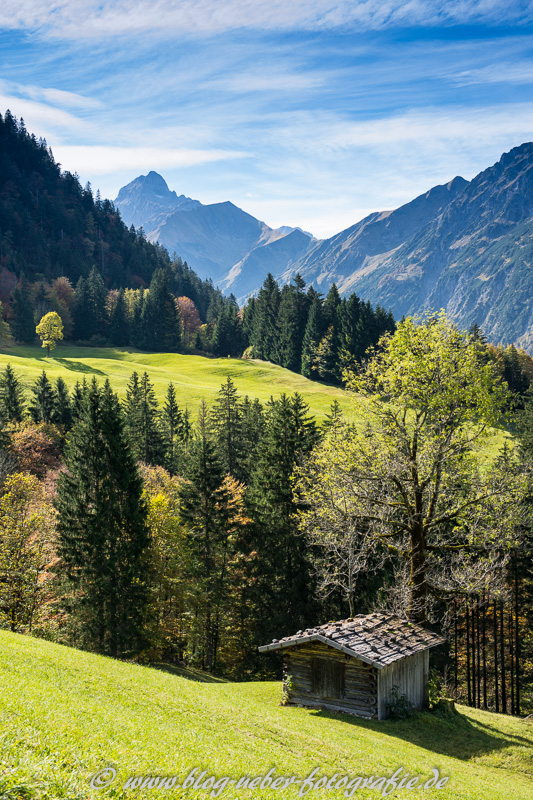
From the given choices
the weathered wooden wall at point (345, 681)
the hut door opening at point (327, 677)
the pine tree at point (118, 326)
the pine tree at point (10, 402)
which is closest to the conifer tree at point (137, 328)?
the pine tree at point (118, 326)

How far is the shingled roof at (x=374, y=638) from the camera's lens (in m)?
21.8

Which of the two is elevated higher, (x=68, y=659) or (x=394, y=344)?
(x=394, y=344)

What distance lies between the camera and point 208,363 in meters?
126

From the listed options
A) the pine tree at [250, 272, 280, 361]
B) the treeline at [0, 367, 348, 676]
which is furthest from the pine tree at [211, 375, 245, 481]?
the pine tree at [250, 272, 280, 361]

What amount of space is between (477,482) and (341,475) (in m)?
6.04

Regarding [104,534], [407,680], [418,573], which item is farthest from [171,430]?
[407,680]

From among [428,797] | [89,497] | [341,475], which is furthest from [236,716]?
[89,497]

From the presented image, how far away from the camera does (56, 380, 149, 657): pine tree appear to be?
33.9m

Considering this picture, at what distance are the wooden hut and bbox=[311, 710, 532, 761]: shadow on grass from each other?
Answer: 0.78m

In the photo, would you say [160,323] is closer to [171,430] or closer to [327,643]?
[171,430]

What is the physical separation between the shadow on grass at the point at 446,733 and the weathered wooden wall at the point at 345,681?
1.66 feet

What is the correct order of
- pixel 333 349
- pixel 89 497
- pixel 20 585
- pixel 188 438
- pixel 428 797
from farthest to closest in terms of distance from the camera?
pixel 333 349, pixel 188 438, pixel 89 497, pixel 20 585, pixel 428 797

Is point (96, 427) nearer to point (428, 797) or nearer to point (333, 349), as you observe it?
point (428, 797)

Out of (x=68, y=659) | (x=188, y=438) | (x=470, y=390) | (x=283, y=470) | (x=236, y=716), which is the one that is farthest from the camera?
(x=188, y=438)
